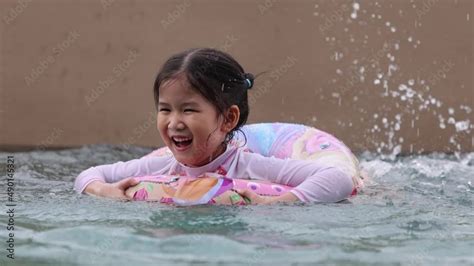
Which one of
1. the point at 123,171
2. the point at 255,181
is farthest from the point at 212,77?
the point at 123,171

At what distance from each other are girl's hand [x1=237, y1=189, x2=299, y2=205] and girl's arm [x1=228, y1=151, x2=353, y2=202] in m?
0.09

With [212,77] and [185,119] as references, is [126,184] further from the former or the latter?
[212,77]

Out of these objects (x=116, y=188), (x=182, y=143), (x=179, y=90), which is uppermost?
(x=179, y=90)

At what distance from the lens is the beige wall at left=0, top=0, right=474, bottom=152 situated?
258 inches

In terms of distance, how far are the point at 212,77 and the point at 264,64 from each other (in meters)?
3.22

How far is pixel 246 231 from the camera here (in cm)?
288

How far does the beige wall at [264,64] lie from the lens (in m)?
6.56

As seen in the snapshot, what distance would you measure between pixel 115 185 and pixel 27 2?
11.4 feet

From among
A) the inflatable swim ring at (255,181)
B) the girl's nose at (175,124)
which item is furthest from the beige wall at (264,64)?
the girl's nose at (175,124)

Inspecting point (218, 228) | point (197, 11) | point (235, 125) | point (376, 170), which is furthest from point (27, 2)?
point (218, 228)

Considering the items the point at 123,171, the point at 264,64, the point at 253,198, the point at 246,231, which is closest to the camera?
the point at 246,231

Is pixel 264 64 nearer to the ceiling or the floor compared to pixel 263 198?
nearer to the ceiling

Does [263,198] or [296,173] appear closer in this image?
[263,198]

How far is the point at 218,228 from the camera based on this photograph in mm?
2896
